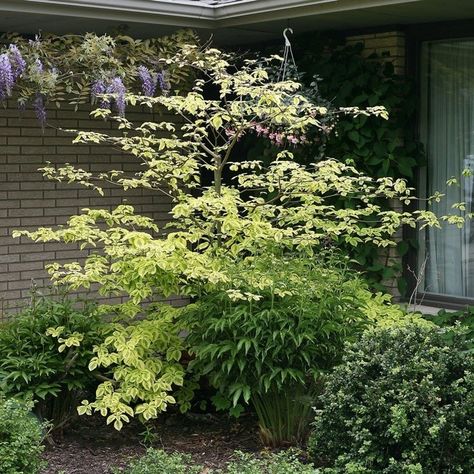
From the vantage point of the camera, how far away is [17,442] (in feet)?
15.3

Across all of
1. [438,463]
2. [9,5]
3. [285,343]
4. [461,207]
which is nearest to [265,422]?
[285,343]

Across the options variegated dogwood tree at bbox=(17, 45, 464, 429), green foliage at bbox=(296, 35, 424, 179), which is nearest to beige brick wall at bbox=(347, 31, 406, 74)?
green foliage at bbox=(296, 35, 424, 179)

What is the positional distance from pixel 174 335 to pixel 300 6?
8.89 feet

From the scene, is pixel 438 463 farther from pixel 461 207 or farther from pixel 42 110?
pixel 42 110

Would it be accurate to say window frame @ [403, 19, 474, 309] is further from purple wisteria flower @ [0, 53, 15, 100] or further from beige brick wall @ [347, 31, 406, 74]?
purple wisteria flower @ [0, 53, 15, 100]

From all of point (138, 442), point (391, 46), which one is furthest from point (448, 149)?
point (138, 442)

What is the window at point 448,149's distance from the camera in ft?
24.5

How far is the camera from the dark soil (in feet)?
18.7

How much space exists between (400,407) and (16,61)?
381 centimetres

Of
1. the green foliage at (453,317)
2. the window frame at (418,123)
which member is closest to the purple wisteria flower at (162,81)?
the window frame at (418,123)

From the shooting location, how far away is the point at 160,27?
7.68 m

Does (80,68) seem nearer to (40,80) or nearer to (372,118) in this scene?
(40,80)

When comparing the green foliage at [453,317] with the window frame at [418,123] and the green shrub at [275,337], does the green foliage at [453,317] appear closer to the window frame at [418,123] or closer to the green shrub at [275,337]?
the window frame at [418,123]

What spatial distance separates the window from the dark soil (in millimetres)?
2284
